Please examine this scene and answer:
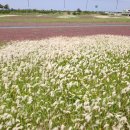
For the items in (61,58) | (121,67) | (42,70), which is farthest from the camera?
(61,58)

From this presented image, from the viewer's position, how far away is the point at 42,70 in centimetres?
1167

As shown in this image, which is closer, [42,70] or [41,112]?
[41,112]

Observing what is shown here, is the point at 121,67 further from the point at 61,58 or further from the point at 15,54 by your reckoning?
the point at 15,54

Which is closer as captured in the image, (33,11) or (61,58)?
(61,58)

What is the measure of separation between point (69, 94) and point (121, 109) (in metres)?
1.58

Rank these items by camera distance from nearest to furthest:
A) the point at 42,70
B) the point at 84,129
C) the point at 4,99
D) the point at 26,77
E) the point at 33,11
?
the point at 84,129, the point at 4,99, the point at 26,77, the point at 42,70, the point at 33,11

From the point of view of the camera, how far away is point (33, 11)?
10369 cm

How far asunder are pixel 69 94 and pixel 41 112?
1.43 metres

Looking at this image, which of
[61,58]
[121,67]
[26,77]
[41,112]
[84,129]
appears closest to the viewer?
[84,129]

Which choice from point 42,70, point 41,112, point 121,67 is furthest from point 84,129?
point 121,67

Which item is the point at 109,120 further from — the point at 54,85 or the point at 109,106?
the point at 54,85

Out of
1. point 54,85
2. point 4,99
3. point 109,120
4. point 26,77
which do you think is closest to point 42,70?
point 26,77

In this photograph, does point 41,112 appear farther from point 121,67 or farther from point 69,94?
point 121,67

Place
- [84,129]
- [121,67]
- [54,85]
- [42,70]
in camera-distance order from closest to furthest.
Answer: [84,129]
[54,85]
[42,70]
[121,67]
